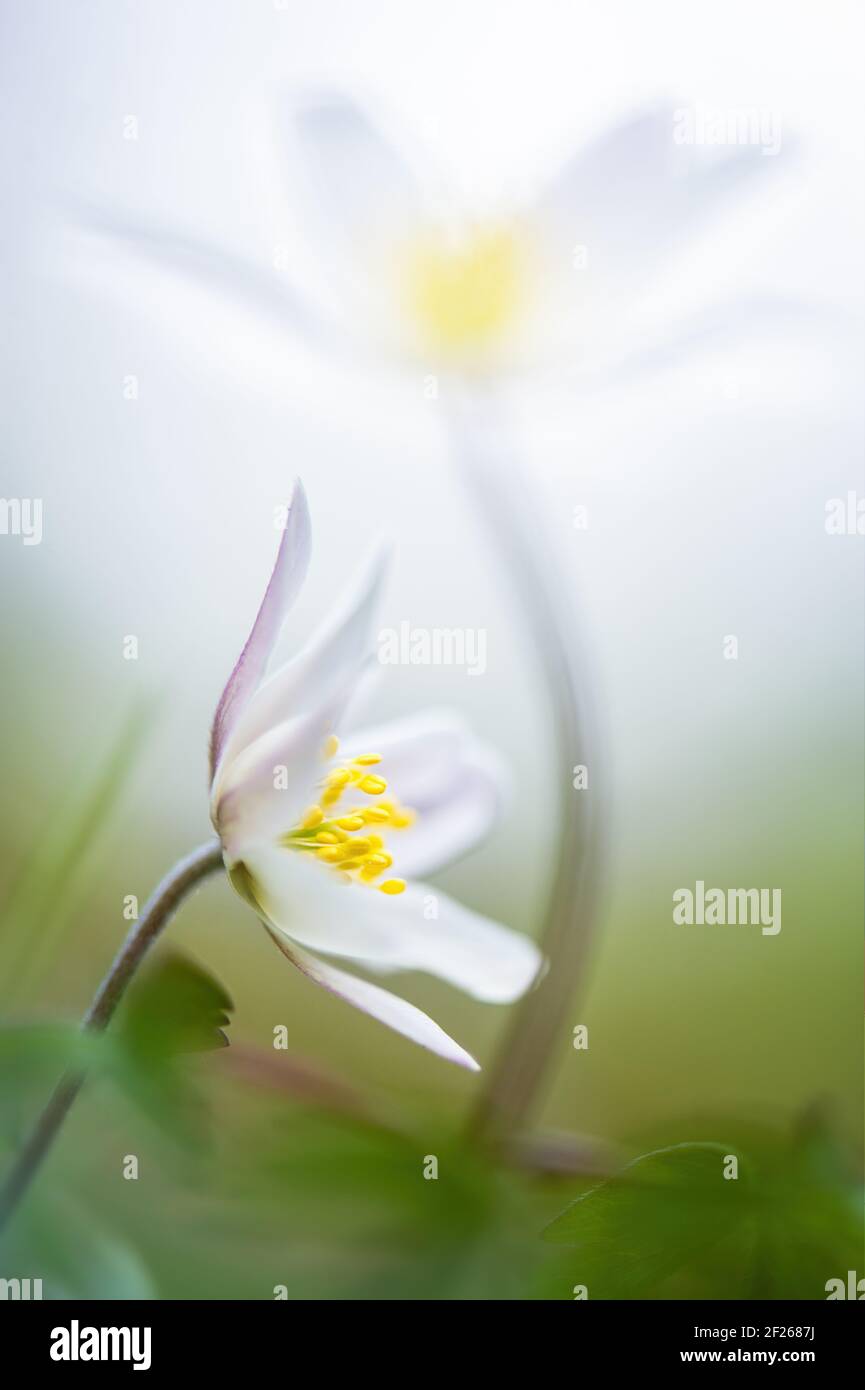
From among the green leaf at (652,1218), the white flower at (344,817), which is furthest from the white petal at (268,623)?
the green leaf at (652,1218)

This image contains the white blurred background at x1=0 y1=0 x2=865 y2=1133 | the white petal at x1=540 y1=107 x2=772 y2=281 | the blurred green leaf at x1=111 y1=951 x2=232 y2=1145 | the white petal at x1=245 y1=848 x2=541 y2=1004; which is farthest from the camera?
the white blurred background at x1=0 y1=0 x2=865 y2=1133

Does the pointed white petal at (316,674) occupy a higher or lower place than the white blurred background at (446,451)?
lower

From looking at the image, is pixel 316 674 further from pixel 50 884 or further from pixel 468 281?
pixel 468 281

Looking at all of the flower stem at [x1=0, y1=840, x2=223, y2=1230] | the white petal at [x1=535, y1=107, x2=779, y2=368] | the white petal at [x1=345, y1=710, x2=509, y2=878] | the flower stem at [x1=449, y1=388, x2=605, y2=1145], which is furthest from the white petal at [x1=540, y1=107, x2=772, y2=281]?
the flower stem at [x1=0, y1=840, x2=223, y2=1230]

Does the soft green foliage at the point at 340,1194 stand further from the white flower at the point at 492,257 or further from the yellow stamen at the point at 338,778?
the white flower at the point at 492,257

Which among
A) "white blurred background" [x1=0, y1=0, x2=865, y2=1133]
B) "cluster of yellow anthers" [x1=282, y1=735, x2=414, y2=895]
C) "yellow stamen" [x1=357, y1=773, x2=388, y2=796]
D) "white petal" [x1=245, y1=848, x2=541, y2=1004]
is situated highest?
"white blurred background" [x1=0, y1=0, x2=865, y2=1133]

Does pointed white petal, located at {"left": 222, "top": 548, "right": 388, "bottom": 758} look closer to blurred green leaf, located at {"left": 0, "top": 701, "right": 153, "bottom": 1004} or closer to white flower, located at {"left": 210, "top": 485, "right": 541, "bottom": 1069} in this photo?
white flower, located at {"left": 210, "top": 485, "right": 541, "bottom": 1069}

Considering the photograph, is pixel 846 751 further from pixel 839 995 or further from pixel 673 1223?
pixel 673 1223

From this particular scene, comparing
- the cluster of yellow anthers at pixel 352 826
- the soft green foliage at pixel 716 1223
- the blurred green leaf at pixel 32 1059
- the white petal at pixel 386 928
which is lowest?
the soft green foliage at pixel 716 1223
